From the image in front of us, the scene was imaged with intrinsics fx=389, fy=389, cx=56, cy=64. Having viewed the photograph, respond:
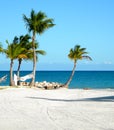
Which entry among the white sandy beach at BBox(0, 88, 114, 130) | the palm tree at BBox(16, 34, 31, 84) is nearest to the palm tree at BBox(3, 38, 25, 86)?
the palm tree at BBox(16, 34, 31, 84)

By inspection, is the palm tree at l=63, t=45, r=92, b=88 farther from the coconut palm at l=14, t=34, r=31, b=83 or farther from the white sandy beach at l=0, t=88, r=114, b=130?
the white sandy beach at l=0, t=88, r=114, b=130

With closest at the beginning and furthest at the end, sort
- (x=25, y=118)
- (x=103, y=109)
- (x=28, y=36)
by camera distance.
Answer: (x=25, y=118) < (x=103, y=109) < (x=28, y=36)

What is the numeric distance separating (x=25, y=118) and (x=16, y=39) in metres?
29.8

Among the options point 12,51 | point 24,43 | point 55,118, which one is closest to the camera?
point 55,118

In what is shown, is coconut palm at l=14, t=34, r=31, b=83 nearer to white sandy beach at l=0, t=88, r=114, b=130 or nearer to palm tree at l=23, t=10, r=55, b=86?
palm tree at l=23, t=10, r=55, b=86

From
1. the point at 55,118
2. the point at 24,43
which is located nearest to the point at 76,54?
the point at 24,43

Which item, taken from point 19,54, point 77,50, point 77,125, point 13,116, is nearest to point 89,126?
point 77,125

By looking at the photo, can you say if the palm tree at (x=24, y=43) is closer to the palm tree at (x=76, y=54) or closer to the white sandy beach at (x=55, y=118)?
the palm tree at (x=76, y=54)

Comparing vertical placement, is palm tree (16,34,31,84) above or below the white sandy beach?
above

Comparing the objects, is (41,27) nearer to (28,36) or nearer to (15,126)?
(28,36)

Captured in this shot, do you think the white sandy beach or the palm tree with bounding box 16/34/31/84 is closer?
the white sandy beach

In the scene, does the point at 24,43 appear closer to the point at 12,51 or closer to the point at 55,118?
the point at 12,51

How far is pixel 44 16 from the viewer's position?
146 ft

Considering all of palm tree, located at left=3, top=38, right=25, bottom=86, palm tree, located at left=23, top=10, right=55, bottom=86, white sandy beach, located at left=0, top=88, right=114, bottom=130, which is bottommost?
white sandy beach, located at left=0, top=88, right=114, bottom=130
